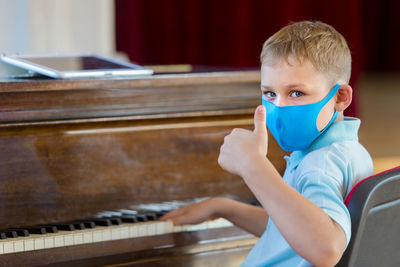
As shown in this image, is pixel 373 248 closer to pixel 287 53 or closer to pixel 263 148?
pixel 263 148

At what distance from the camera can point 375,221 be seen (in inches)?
49.7

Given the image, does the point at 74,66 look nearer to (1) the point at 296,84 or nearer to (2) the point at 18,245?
(2) the point at 18,245

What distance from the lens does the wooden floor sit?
5.14 metres

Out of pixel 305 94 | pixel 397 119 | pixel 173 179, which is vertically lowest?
pixel 397 119

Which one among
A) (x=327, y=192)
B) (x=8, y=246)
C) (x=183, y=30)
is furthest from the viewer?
(x=183, y=30)

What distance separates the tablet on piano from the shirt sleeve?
0.76 metres

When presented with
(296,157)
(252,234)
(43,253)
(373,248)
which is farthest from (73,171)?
(373,248)

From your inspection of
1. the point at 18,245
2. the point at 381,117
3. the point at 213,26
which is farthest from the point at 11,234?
the point at 381,117

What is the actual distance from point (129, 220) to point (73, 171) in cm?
20

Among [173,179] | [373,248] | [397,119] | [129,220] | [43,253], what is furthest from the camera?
[397,119]

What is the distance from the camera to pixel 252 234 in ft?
5.87

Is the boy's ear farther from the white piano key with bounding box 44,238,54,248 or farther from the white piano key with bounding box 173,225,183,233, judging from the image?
the white piano key with bounding box 44,238,54,248

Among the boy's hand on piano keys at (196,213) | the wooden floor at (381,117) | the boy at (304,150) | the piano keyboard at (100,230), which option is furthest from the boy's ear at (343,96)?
the wooden floor at (381,117)

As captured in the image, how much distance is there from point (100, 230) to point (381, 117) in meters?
6.13
